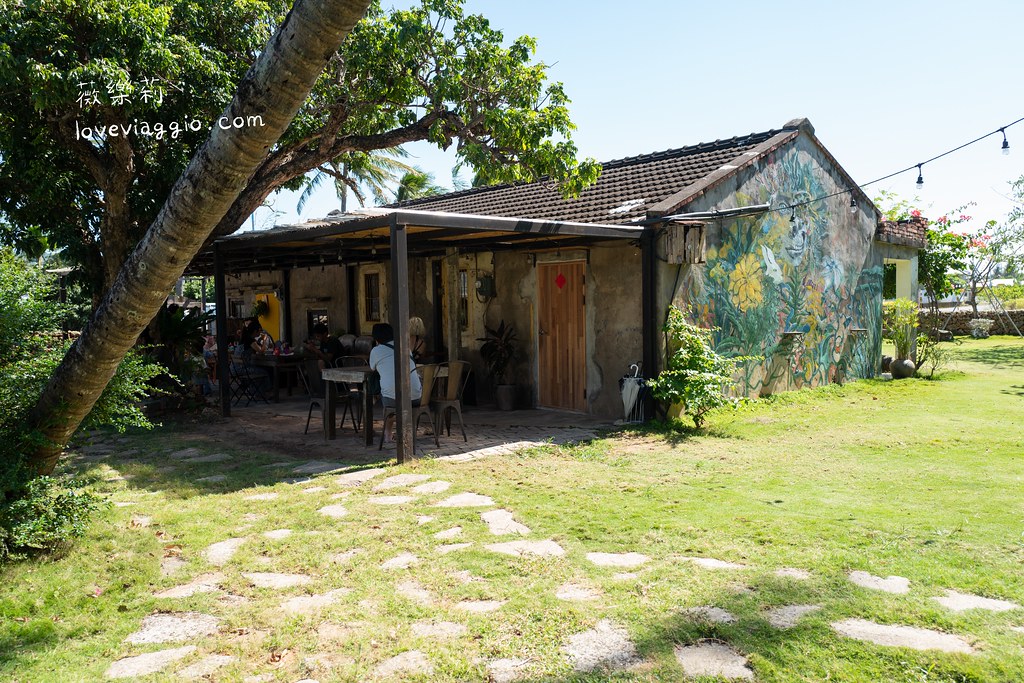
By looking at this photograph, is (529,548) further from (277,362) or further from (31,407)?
(277,362)

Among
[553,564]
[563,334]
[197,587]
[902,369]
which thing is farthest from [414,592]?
[902,369]

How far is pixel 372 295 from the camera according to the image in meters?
14.7

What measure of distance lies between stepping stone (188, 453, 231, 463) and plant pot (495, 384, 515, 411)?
4.45m

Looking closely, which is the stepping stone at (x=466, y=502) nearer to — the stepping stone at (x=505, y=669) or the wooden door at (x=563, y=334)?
the stepping stone at (x=505, y=669)

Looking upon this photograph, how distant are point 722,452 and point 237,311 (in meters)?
14.4

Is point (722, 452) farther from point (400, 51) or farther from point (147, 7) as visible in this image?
point (147, 7)

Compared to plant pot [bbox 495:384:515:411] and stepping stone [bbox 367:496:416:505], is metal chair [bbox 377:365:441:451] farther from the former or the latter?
plant pot [bbox 495:384:515:411]

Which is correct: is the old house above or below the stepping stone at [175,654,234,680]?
above

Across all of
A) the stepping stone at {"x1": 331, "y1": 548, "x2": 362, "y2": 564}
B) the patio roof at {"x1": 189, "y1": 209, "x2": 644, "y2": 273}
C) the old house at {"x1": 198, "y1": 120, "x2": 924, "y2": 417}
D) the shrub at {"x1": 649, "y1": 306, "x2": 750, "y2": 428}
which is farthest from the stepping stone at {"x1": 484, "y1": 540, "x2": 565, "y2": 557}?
the shrub at {"x1": 649, "y1": 306, "x2": 750, "y2": 428}

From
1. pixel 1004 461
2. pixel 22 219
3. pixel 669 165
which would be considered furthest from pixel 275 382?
pixel 1004 461

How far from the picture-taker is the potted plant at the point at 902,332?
14555mm

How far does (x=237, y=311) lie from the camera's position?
62.4ft

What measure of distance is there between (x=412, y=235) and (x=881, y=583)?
7.11 metres

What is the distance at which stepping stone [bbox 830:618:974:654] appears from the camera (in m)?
3.23
